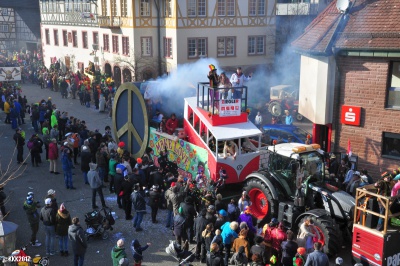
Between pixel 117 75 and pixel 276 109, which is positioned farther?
pixel 117 75

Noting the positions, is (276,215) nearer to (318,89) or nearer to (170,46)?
(318,89)

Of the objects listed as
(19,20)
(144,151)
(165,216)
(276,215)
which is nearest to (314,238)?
(276,215)

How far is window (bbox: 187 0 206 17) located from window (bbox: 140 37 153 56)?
355 centimetres

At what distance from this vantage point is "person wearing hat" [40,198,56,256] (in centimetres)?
1103

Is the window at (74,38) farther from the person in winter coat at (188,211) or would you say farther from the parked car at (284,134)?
the person in winter coat at (188,211)

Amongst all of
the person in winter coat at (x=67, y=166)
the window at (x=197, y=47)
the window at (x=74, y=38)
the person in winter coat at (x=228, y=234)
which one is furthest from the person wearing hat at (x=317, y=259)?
the window at (x=74, y=38)

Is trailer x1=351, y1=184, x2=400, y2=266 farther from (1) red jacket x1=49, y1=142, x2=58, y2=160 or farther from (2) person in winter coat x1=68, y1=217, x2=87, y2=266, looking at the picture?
(1) red jacket x1=49, y1=142, x2=58, y2=160

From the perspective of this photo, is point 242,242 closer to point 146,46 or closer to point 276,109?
point 276,109

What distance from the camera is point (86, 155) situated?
1597cm

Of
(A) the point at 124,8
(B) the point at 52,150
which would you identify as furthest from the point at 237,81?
(A) the point at 124,8

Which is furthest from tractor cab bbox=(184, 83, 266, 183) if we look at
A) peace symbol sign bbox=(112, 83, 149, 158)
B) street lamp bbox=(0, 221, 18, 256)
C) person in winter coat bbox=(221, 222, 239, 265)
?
street lamp bbox=(0, 221, 18, 256)

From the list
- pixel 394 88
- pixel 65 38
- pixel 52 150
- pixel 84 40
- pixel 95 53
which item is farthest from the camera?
pixel 65 38

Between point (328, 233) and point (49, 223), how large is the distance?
655cm

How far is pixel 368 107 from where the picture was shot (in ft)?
50.1
